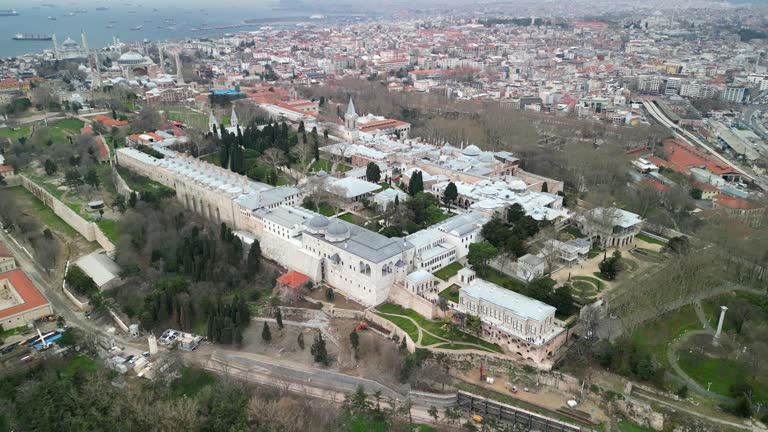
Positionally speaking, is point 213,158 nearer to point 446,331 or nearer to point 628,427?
point 446,331

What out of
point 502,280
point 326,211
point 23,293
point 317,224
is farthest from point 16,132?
point 502,280

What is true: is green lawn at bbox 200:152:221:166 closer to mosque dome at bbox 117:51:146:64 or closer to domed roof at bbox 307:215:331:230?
domed roof at bbox 307:215:331:230

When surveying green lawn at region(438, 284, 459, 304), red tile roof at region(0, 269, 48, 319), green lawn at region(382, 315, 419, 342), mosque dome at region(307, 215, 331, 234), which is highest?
mosque dome at region(307, 215, 331, 234)

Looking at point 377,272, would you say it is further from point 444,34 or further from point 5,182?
point 444,34

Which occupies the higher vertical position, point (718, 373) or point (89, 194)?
point (89, 194)

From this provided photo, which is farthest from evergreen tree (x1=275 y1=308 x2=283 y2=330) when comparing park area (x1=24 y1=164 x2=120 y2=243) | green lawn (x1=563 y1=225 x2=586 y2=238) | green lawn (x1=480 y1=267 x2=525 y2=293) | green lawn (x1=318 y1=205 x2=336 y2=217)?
green lawn (x1=563 y1=225 x2=586 y2=238)

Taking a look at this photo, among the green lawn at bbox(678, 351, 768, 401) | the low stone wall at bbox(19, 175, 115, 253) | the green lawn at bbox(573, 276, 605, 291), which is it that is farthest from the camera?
the low stone wall at bbox(19, 175, 115, 253)

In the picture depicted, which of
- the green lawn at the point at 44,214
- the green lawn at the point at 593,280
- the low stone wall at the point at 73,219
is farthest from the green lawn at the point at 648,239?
the green lawn at the point at 44,214

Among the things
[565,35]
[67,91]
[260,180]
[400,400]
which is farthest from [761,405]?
[565,35]
